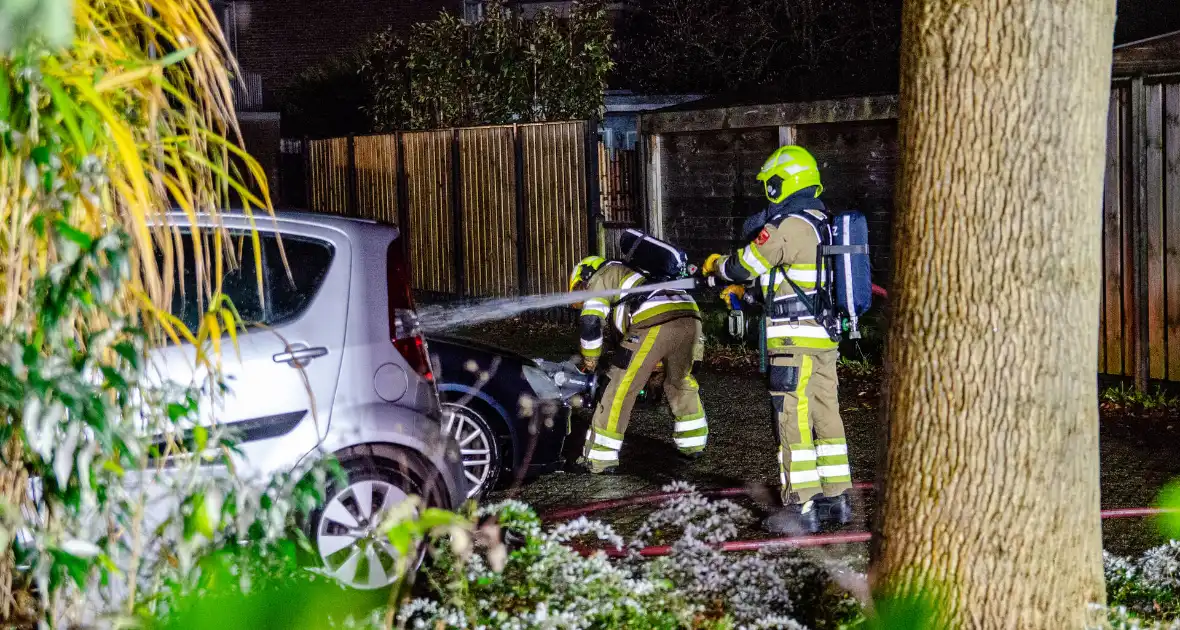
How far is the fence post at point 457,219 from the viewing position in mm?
14633

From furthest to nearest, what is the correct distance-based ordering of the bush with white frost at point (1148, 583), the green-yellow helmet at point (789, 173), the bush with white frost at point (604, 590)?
1. the green-yellow helmet at point (789, 173)
2. the bush with white frost at point (1148, 583)
3. the bush with white frost at point (604, 590)

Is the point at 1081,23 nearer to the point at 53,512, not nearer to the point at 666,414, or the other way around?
the point at 53,512

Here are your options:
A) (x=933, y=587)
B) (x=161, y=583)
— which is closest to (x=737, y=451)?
(x=933, y=587)

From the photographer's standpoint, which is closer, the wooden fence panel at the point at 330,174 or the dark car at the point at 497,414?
the dark car at the point at 497,414

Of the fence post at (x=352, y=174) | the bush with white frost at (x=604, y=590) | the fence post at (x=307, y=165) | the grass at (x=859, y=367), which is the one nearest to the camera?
the bush with white frost at (x=604, y=590)

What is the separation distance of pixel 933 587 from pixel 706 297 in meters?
8.05

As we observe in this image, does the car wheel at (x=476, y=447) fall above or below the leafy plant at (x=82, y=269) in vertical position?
below

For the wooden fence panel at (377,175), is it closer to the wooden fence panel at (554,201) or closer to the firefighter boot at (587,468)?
the wooden fence panel at (554,201)

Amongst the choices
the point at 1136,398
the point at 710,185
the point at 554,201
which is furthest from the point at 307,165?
the point at 1136,398

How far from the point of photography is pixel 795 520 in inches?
240

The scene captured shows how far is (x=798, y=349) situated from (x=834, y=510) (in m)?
0.76

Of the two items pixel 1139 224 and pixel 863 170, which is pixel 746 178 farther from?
pixel 1139 224

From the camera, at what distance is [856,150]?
1036 cm

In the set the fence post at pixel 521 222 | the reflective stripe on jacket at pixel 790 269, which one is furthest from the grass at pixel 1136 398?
the fence post at pixel 521 222
